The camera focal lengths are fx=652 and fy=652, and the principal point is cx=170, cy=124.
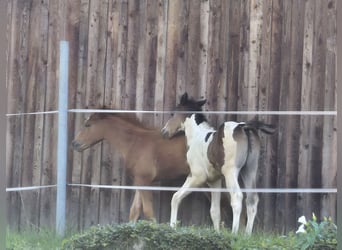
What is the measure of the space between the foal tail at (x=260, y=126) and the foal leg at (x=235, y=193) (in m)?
0.41

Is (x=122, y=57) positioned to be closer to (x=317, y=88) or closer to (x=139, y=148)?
(x=139, y=148)

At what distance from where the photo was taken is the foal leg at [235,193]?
19.4ft

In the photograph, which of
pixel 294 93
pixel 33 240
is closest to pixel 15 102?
pixel 33 240

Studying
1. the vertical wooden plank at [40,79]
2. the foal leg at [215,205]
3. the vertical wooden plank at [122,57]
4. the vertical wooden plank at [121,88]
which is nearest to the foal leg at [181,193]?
the foal leg at [215,205]

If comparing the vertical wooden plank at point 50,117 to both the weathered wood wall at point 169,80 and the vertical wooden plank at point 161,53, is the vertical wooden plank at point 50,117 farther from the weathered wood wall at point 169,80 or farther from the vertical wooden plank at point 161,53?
the vertical wooden plank at point 161,53

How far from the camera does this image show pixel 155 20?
6.44 m

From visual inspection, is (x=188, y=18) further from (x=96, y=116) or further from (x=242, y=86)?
(x=96, y=116)

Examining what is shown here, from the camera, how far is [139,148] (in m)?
6.36

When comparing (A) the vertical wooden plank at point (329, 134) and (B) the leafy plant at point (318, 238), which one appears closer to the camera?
(B) the leafy plant at point (318, 238)

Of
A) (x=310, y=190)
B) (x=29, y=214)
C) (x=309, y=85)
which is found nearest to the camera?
(x=310, y=190)

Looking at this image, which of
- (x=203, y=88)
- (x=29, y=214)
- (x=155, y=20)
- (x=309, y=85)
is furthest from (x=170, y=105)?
(x=29, y=214)

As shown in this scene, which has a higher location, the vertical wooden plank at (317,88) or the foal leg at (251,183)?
the vertical wooden plank at (317,88)

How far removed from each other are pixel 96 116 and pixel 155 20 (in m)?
1.11

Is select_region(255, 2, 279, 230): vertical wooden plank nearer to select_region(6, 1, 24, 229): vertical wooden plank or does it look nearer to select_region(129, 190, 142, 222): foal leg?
select_region(129, 190, 142, 222): foal leg
